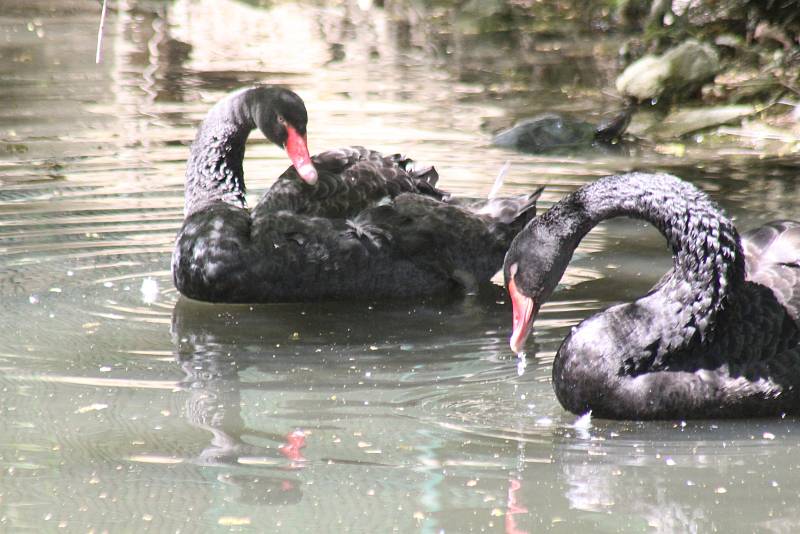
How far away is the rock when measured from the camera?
11.1m

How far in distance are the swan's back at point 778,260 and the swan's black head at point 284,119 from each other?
2236mm

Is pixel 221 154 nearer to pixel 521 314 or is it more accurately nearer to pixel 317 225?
pixel 317 225

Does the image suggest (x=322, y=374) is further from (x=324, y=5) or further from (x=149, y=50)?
(x=324, y=5)

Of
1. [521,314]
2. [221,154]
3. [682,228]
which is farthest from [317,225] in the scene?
[682,228]

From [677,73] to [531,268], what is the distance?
6862mm

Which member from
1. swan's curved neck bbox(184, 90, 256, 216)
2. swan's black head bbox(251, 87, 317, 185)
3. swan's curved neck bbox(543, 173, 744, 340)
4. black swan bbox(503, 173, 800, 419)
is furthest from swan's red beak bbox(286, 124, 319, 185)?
swan's curved neck bbox(543, 173, 744, 340)

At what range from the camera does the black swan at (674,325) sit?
4.61 metres

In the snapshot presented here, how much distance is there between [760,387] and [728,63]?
24.1 ft

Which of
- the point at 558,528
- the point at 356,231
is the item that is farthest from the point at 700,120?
the point at 558,528

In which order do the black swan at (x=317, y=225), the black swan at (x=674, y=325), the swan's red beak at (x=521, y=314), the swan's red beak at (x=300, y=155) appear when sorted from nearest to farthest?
the black swan at (x=674, y=325), the swan's red beak at (x=521, y=314), the black swan at (x=317, y=225), the swan's red beak at (x=300, y=155)

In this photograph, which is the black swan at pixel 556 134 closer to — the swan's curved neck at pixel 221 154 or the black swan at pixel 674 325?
the swan's curved neck at pixel 221 154

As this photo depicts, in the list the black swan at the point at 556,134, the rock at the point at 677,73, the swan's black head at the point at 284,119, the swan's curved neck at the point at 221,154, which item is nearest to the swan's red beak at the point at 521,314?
the swan's black head at the point at 284,119

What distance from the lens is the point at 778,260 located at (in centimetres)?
501

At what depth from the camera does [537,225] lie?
473cm
